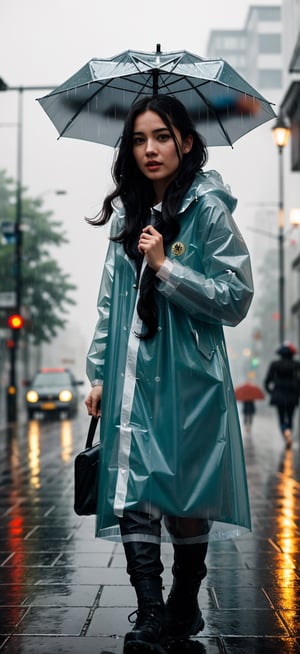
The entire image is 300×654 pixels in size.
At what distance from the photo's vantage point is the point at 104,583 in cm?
484

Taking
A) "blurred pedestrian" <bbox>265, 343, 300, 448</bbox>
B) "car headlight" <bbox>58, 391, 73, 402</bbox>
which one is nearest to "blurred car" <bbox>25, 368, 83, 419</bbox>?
"car headlight" <bbox>58, 391, 73, 402</bbox>

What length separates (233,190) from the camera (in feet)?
13.1

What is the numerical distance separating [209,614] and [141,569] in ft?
2.90

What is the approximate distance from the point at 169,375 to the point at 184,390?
0.08 meters

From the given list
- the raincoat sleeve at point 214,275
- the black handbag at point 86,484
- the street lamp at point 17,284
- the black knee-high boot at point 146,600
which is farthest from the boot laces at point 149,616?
the street lamp at point 17,284

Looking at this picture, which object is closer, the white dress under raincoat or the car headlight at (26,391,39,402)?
the white dress under raincoat

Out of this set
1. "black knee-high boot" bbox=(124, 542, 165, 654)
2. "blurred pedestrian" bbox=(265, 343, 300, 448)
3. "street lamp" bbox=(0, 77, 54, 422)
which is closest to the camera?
"black knee-high boot" bbox=(124, 542, 165, 654)

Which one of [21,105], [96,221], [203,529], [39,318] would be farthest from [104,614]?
[39,318]

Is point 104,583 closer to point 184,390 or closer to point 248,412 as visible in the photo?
point 184,390

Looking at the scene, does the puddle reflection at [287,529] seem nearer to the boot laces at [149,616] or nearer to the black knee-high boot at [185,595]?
the black knee-high boot at [185,595]

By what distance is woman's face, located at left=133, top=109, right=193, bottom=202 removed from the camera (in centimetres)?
379

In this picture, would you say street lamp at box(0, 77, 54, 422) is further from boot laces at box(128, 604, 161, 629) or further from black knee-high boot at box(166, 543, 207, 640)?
boot laces at box(128, 604, 161, 629)

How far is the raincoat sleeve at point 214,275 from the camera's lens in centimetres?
354

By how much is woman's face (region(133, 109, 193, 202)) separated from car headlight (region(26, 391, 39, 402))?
24.2 metres
